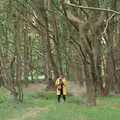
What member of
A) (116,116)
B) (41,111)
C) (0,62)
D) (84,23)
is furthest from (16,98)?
(116,116)

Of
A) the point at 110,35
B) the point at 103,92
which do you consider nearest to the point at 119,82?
the point at 103,92

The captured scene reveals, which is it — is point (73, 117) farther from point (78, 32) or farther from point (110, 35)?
point (110, 35)

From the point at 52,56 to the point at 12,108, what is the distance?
1354 cm

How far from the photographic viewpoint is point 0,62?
952 inches

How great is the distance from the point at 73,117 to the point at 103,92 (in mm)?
13013

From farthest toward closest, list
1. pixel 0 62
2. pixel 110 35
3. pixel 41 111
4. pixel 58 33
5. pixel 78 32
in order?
1. pixel 58 33
2. pixel 110 35
3. pixel 0 62
4. pixel 78 32
5. pixel 41 111

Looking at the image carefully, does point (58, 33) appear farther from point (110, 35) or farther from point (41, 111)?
point (41, 111)

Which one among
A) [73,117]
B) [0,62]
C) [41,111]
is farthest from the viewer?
[0,62]

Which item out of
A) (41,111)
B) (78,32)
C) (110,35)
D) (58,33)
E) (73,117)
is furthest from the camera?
(58,33)

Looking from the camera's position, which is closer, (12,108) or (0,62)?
(12,108)

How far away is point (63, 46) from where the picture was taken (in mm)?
33844

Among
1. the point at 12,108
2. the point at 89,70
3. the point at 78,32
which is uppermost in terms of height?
the point at 78,32

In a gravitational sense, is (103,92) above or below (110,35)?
below

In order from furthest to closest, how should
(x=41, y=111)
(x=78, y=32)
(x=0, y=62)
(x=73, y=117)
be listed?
(x=0, y=62) < (x=78, y=32) < (x=41, y=111) < (x=73, y=117)
